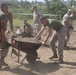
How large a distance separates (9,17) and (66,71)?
275 inches

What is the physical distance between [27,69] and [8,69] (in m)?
0.60

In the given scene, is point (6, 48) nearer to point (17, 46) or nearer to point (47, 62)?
point (17, 46)

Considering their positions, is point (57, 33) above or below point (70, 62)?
above

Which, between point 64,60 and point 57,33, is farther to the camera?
point 64,60

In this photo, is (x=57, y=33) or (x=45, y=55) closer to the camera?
(x=57, y=33)

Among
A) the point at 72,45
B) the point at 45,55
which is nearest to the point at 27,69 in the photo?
the point at 45,55

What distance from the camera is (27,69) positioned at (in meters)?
9.32

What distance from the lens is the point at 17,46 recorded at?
9422 millimetres

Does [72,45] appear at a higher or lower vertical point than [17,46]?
lower

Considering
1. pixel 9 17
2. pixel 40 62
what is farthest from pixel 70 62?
pixel 9 17

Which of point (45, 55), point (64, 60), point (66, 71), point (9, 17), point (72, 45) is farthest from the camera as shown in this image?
A: point (9, 17)

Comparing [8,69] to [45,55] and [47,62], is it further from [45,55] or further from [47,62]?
[45,55]

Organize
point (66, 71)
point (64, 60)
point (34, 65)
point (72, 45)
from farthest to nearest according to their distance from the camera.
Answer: point (72, 45) → point (64, 60) → point (34, 65) → point (66, 71)

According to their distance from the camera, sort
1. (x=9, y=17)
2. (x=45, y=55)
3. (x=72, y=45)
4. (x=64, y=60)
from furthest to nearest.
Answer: (x=9, y=17)
(x=72, y=45)
(x=45, y=55)
(x=64, y=60)
